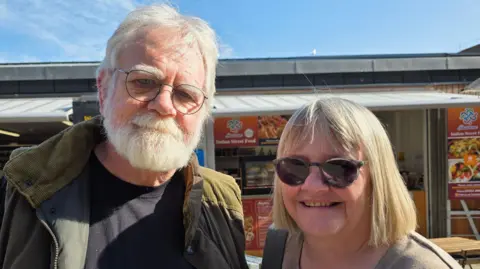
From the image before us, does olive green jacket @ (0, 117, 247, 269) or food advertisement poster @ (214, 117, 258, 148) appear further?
food advertisement poster @ (214, 117, 258, 148)

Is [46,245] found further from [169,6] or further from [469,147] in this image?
[469,147]

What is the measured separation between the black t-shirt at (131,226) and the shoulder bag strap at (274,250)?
13.3 inches

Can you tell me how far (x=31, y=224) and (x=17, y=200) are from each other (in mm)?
116

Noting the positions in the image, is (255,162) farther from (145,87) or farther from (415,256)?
(415,256)

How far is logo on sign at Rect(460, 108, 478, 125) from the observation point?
18.5 ft

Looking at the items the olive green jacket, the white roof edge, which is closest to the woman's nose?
the olive green jacket

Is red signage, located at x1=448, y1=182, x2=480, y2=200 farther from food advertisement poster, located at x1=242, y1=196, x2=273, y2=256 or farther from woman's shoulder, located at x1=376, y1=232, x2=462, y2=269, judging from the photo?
woman's shoulder, located at x1=376, y1=232, x2=462, y2=269

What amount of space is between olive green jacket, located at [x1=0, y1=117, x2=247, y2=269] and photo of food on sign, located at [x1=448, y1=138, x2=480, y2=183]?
5.27 meters

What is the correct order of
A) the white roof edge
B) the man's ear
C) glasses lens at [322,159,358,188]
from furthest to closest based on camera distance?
the white roof edge → the man's ear → glasses lens at [322,159,358,188]

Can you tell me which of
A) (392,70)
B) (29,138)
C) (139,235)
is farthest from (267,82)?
(139,235)

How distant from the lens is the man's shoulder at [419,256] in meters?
1.23

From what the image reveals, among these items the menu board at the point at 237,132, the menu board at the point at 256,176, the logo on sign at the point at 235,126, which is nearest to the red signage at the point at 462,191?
the menu board at the point at 256,176

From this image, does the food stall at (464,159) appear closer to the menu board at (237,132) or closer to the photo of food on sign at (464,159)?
the photo of food on sign at (464,159)

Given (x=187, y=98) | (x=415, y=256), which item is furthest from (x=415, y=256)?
(x=187, y=98)
